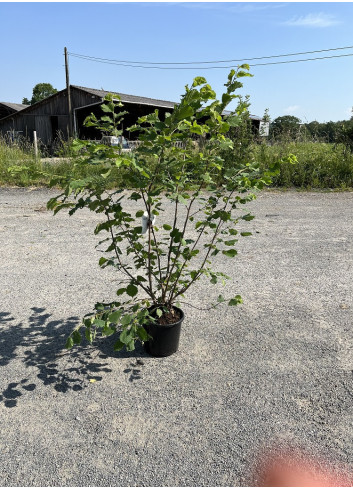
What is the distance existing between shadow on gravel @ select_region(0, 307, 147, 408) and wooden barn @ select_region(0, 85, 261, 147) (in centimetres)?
2423

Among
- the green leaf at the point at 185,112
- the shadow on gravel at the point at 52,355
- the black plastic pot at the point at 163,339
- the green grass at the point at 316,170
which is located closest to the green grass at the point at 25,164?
the green grass at the point at 316,170

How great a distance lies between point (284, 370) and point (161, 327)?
84 cm

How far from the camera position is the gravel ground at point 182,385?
1.86 m

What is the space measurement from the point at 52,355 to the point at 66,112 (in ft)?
94.2

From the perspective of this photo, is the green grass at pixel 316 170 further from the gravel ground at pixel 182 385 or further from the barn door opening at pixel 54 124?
the barn door opening at pixel 54 124

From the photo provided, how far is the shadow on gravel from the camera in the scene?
2373 millimetres

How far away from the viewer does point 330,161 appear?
9.84 meters

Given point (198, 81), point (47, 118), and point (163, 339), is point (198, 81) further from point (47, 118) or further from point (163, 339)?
point (47, 118)

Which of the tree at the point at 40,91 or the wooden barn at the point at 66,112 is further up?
the tree at the point at 40,91

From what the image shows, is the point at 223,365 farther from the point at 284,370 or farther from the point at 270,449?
the point at 270,449

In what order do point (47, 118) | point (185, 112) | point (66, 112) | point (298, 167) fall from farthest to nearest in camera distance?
point (47, 118) → point (66, 112) → point (298, 167) → point (185, 112)

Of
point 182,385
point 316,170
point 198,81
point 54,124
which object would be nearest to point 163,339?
point 182,385

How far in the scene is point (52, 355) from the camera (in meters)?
2.66

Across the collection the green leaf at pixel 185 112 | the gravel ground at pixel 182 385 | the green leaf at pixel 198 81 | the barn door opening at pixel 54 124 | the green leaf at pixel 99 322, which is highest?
the barn door opening at pixel 54 124
